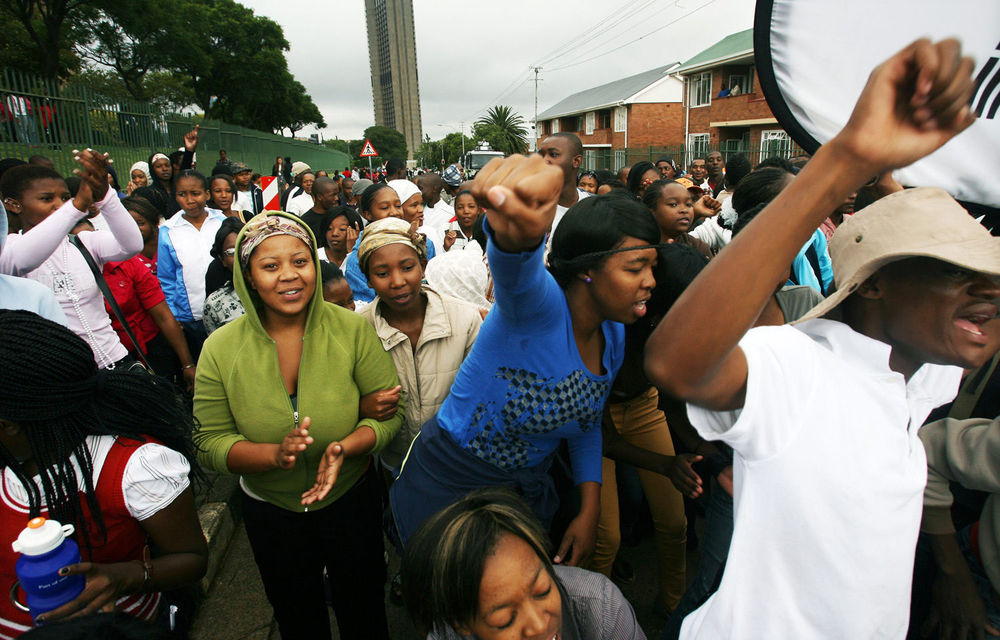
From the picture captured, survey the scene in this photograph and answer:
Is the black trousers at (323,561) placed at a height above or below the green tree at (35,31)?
below

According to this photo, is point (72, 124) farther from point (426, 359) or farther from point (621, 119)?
point (621, 119)

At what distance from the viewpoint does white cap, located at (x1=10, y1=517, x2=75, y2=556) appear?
1.13m

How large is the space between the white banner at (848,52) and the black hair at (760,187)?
152 cm

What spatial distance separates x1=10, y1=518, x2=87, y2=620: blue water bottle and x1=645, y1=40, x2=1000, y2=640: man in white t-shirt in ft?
4.25

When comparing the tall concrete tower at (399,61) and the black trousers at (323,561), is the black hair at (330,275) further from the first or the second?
the tall concrete tower at (399,61)

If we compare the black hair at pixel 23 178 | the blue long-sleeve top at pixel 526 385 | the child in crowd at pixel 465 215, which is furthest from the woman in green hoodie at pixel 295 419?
the child in crowd at pixel 465 215

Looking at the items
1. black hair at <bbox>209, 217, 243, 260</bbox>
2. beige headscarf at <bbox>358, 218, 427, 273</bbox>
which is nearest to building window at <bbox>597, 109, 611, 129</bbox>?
black hair at <bbox>209, 217, 243, 260</bbox>

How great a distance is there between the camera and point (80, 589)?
1.26 metres

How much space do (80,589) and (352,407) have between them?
3.04 feet

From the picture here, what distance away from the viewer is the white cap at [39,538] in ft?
3.72

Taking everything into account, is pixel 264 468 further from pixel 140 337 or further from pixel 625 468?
pixel 140 337

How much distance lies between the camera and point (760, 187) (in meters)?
3.14

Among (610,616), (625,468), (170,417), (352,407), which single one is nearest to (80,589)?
(170,417)

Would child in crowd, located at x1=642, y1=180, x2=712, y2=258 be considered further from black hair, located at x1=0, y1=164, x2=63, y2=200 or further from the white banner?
black hair, located at x1=0, y1=164, x2=63, y2=200
